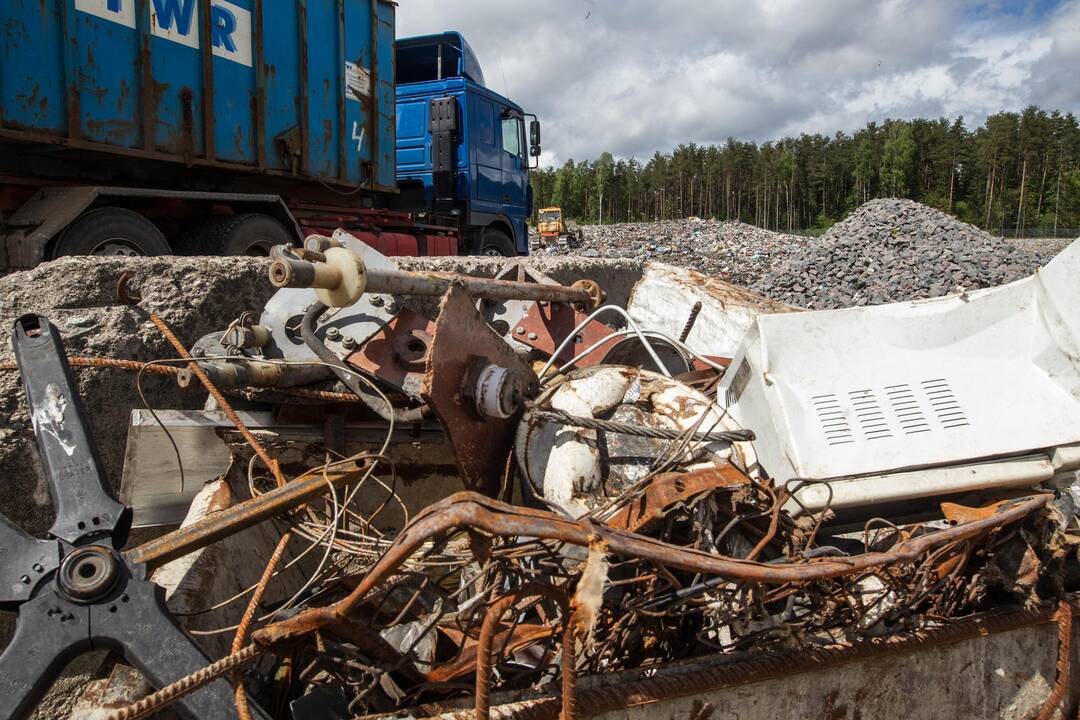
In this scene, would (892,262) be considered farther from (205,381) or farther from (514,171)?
(205,381)

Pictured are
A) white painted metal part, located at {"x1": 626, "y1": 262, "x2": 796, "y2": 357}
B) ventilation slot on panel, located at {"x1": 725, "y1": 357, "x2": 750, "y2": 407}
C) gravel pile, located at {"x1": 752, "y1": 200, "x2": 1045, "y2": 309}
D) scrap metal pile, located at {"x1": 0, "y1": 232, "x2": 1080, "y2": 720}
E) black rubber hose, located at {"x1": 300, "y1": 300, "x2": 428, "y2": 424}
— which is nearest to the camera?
scrap metal pile, located at {"x1": 0, "y1": 232, "x2": 1080, "y2": 720}

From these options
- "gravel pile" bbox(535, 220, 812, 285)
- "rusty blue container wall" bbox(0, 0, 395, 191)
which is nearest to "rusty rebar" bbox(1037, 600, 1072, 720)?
"rusty blue container wall" bbox(0, 0, 395, 191)

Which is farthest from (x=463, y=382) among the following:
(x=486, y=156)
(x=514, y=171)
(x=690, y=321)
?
(x=514, y=171)

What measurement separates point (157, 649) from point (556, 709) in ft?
2.45

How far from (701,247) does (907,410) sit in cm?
2358

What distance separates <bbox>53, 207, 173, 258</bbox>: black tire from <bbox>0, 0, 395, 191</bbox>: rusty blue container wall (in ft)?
1.50

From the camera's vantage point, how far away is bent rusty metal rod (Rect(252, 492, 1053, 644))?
1.20 m

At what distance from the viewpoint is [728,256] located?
21.0 meters

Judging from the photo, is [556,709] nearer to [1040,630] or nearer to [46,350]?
[1040,630]

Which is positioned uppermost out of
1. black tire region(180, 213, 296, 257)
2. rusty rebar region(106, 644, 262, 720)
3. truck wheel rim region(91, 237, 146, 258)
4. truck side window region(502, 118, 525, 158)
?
truck side window region(502, 118, 525, 158)

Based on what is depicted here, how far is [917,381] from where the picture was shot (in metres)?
2.02

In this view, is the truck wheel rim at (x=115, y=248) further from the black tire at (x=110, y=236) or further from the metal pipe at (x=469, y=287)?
the metal pipe at (x=469, y=287)

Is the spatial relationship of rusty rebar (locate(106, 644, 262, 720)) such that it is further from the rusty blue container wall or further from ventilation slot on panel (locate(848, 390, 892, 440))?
the rusty blue container wall

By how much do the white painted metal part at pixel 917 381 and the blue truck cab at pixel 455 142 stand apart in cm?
666
